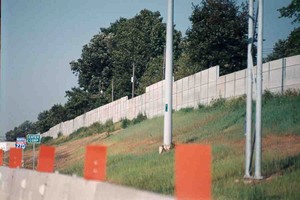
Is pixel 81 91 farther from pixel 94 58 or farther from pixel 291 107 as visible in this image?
pixel 291 107

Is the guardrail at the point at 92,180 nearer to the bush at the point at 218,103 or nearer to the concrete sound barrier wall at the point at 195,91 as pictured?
the concrete sound barrier wall at the point at 195,91

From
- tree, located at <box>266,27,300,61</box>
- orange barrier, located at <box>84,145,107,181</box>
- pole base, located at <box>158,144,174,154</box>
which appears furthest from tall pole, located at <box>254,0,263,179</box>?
tree, located at <box>266,27,300,61</box>

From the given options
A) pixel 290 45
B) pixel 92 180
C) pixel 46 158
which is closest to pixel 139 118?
pixel 290 45

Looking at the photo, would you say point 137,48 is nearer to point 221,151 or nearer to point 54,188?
point 221,151

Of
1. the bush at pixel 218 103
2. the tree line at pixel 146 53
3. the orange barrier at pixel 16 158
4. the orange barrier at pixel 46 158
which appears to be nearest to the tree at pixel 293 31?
the tree line at pixel 146 53

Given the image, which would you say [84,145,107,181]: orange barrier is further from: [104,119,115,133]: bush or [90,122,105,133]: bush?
[90,122,105,133]: bush

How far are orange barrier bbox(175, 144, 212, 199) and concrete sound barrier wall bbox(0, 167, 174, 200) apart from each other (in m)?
0.20

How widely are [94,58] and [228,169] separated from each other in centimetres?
4598

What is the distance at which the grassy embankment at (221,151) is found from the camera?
42.1 ft

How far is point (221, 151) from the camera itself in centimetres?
1816

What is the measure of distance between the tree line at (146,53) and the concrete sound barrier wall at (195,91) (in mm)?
2741

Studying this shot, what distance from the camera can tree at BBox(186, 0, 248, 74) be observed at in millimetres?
37531

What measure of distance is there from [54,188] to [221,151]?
10.6m

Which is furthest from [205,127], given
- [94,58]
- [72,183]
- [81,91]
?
[94,58]
